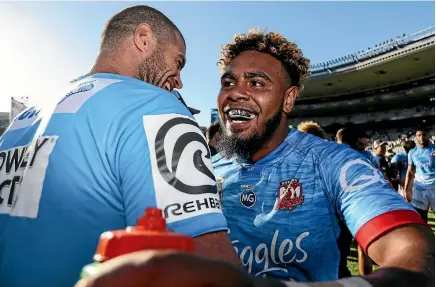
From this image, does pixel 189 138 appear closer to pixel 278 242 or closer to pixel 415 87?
pixel 278 242

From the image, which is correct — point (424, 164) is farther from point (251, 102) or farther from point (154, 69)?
point (154, 69)

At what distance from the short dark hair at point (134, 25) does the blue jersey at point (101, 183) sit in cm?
57

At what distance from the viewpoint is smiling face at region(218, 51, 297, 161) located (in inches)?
99.3

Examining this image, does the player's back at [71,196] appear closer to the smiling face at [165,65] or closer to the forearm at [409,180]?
the smiling face at [165,65]

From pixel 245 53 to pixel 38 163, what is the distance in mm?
1777

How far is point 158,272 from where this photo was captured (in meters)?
0.53

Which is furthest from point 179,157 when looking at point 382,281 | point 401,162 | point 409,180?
point 401,162

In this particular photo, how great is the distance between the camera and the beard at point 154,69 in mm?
1709

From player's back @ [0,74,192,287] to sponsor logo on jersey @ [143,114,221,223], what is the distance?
49mm

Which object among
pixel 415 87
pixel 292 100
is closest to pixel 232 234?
pixel 292 100

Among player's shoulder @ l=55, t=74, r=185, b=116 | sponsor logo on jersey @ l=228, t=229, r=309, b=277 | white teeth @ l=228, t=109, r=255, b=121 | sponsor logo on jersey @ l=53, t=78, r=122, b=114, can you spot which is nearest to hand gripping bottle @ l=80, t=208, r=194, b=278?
player's shoulder @ l=55, t=74, r=185, b=116

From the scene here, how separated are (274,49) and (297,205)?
117cm

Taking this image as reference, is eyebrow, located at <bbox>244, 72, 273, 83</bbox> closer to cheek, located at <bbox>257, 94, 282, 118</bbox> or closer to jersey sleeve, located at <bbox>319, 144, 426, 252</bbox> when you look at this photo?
cheek, located at <bbox>257, 94, 282, 118</bbox>

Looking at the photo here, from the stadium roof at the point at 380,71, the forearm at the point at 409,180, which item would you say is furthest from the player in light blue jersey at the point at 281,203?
the stadium roof at the point at 380,71
